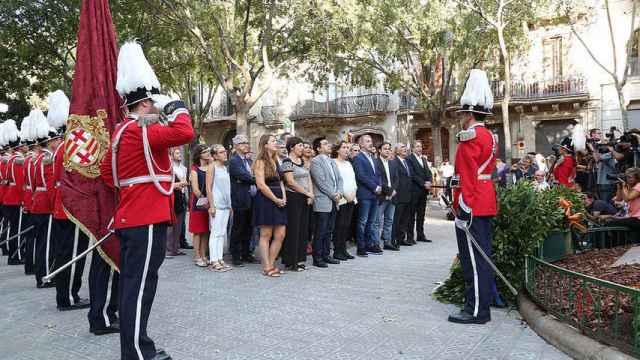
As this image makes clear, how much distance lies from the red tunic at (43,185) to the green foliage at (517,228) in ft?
16.5

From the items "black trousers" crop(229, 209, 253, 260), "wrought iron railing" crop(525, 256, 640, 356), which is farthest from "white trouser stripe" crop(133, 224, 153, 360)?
"black trousers" crop(229, 209, 253, 260)

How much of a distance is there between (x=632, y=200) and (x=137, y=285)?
684cm

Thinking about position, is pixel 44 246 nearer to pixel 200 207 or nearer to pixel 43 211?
pixel 43 211

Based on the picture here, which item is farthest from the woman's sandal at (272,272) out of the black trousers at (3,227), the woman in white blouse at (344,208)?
the black trousers at (3,227)

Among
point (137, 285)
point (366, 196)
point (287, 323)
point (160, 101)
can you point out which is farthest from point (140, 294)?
point (366, 196)

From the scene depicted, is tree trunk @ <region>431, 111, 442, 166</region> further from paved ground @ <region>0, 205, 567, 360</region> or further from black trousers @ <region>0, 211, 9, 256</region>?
black trousers @ <region>0, 211, 9, 256</region>

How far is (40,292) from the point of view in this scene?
7.19 metres

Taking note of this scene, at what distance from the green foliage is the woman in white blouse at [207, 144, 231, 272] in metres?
3.70

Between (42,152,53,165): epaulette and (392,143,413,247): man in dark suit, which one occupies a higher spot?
(42,152,53,165): epaulette

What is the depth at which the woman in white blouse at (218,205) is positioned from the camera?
8.58 meters

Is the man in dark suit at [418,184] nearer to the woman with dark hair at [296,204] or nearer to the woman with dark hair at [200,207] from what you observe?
the woman with dark hair at [296,204]

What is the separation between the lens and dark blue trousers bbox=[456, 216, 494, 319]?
548cm

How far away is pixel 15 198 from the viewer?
938 cm

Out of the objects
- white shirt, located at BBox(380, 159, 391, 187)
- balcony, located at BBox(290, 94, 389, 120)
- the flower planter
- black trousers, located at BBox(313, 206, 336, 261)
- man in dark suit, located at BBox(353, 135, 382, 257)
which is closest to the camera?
the flower planter
